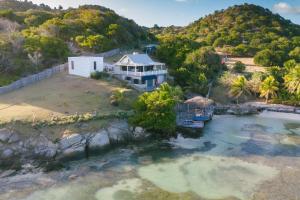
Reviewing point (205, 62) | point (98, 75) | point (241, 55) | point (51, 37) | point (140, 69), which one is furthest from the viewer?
point (241, 55)

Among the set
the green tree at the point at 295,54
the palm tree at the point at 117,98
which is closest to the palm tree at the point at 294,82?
the green tree at the point at 295,54

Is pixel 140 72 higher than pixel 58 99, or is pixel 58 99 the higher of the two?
pixel 140 72

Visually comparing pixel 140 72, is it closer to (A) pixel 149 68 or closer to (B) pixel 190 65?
(A) pixel 149 68

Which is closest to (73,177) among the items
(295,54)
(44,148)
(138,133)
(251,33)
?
(44,148)

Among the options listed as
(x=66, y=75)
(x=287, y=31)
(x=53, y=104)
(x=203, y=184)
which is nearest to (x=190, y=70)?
(x=66, y=75)

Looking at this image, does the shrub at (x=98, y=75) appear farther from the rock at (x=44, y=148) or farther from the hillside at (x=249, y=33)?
the hillside at (x=249, y=33)

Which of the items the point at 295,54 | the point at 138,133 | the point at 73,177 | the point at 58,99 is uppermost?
the point at 295,54

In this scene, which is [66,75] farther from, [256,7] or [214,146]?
[256,7]
